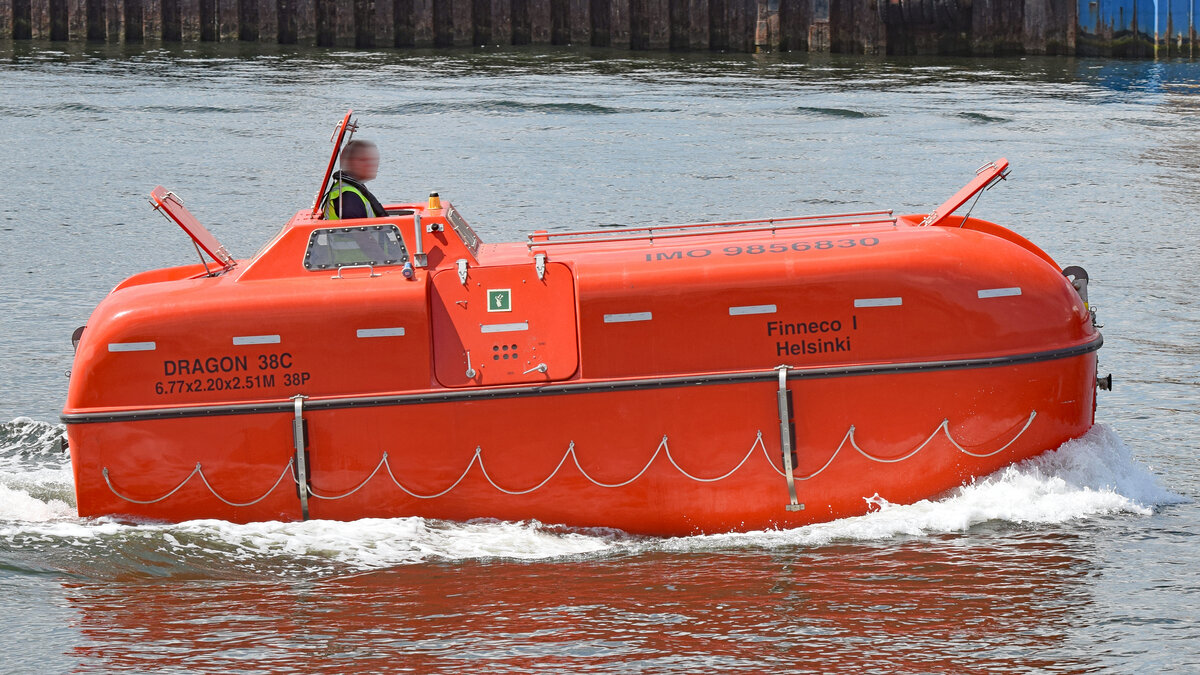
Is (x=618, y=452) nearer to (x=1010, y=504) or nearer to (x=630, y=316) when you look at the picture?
(x=630, y=316)

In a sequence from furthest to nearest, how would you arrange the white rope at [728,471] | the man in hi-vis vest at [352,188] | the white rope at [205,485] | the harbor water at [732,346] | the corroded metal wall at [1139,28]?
the corroded metal wall at [1139,28]
the man in hi-vis vest at [352,188]
the white rope at [205,485]
the white rope at [728,471]
the harbor water at [732,346]

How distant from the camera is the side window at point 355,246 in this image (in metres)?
7.99

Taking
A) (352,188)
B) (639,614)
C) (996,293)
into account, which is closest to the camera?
(639,614)

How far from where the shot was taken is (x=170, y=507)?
26.2 ft

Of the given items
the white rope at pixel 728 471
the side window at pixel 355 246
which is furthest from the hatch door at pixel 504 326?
the white rope at pixel 728 471

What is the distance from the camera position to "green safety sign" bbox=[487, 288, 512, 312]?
780 centimetres

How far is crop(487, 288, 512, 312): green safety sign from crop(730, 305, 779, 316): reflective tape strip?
124cm

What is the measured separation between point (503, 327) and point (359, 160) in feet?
4.80

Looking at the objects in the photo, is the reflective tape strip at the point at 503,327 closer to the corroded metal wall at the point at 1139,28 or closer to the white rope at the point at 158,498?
the white rope at the point at 158,498

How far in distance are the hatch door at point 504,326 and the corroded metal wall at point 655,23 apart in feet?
71.5

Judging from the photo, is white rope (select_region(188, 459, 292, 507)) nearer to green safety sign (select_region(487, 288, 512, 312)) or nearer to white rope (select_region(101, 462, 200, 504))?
white rope (select_region(101, 462, 200, 504))

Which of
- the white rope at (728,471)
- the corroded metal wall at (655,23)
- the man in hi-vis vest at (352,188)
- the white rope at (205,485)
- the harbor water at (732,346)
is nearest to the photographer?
the harbor water at (732,346)

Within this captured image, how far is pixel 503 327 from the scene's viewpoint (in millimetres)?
7777

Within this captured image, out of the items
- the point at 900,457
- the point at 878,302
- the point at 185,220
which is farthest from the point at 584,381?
the point at 185,220
